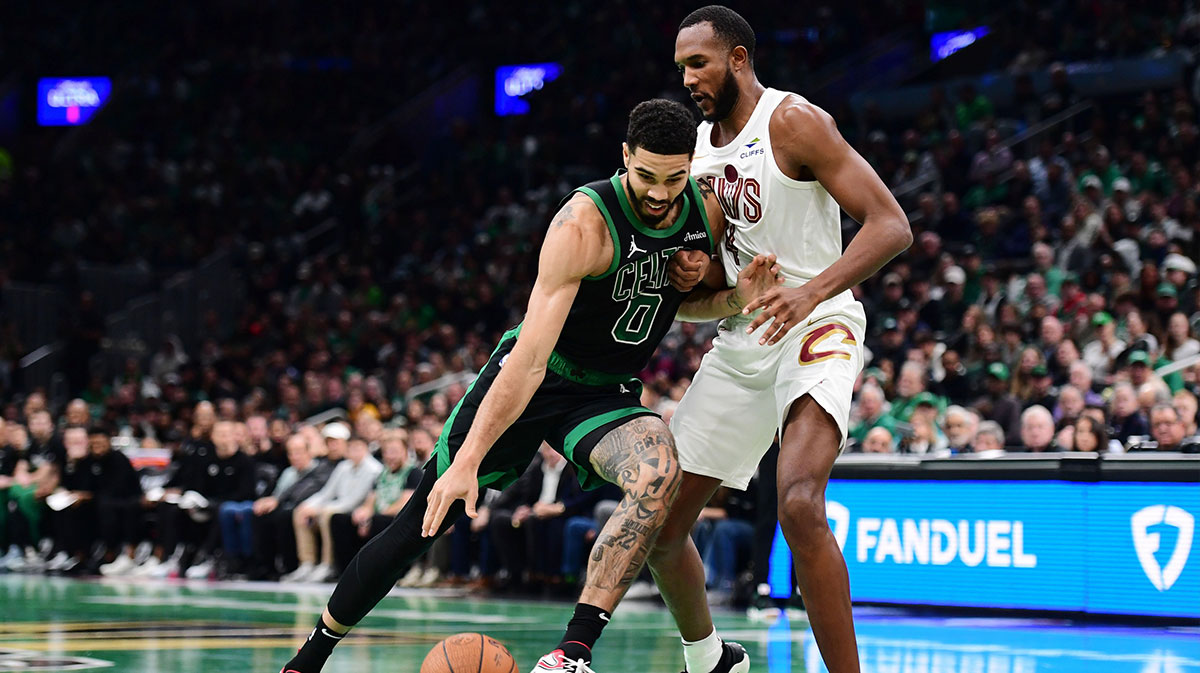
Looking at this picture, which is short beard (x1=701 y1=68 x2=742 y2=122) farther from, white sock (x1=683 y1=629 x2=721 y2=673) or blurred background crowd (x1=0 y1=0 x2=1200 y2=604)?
blurred background crowd (x1=0 y1=0 x2=1200 y2=604)

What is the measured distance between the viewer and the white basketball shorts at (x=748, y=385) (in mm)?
4887

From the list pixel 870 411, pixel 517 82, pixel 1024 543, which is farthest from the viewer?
pixel 517 82

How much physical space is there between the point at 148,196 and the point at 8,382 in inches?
186

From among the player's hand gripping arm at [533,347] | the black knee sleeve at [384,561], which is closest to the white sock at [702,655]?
the black knee sleeve at [384,561]

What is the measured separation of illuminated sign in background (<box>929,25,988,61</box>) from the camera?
2069 cm

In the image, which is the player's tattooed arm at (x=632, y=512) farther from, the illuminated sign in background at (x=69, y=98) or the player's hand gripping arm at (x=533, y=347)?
the illuminated sign in background at (x=69, y=98)

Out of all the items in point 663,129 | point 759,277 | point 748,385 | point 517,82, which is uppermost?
point 517,82

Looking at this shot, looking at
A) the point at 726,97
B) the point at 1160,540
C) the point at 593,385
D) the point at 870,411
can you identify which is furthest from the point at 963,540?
the point at 726,97

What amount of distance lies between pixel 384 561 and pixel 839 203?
1.85m

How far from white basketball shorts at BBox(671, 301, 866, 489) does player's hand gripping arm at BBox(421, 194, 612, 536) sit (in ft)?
2.10

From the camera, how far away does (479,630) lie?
8.38 meters

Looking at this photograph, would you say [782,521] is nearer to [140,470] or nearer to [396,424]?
[396,424]

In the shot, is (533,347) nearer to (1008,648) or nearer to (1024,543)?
(1008,648)

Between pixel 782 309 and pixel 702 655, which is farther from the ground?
pixel 782 309
